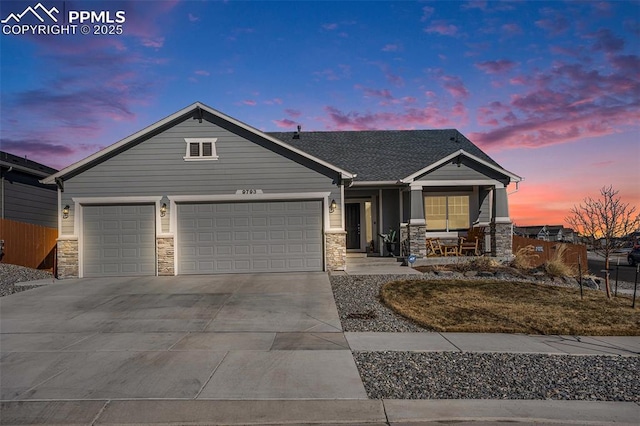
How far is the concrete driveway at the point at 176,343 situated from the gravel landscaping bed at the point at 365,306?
1.13 ft

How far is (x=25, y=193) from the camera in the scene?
21422 mm

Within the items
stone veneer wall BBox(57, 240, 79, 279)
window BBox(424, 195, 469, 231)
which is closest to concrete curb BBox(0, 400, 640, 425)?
stone veneer wall BBox(57, 240, 79, 279)

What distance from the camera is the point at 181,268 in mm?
16000

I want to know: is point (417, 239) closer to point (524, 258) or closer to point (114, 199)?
point (524, 258)

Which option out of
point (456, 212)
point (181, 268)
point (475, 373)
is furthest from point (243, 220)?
point (475, 373)

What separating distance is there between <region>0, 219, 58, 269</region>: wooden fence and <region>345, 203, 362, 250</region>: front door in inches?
480

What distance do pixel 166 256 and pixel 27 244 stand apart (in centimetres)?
678

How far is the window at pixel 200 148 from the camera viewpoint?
16219 mm

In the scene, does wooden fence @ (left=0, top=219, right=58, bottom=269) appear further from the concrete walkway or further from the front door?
the front door

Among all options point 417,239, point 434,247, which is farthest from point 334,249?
point 434,247

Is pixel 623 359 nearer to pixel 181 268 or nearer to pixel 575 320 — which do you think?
pixel 575 320

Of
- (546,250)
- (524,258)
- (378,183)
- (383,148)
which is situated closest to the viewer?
(524,258)

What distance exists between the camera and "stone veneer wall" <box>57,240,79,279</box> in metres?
15.8

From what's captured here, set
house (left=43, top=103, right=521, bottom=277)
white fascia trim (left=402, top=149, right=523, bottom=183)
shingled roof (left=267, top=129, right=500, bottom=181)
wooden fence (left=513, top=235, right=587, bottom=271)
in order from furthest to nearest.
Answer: wooden fence (left=513, top=235, right=587, bottom=271), shingled roof (left=267, top=129, right=500, bottom=181), white fascia trim (left=402, top=149, right=523, bottom=183), house (left=43, top=103, right=521, bottom=277)
